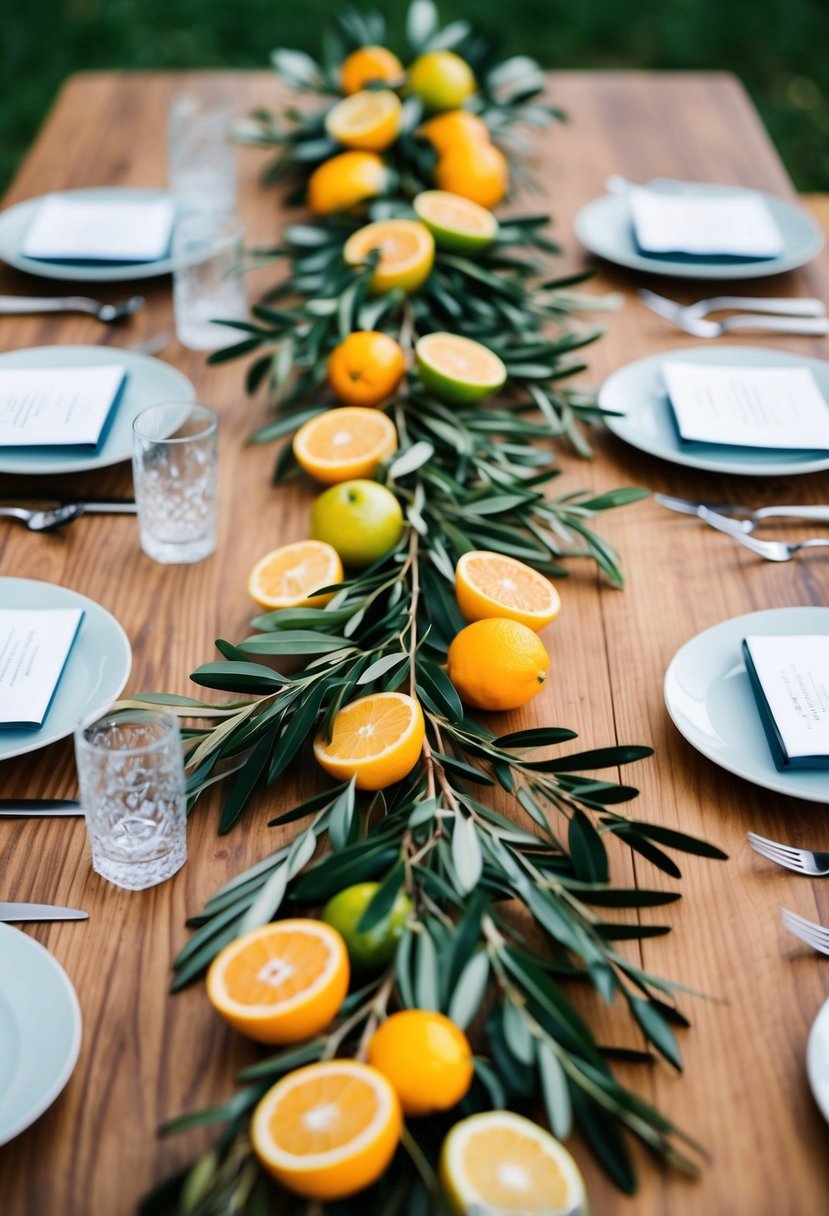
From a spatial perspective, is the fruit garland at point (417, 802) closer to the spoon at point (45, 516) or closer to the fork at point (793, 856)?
the fork at point (793, 856)

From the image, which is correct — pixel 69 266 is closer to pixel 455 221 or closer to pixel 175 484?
pixel 455 221

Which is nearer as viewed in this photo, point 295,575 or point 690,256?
point 295,575

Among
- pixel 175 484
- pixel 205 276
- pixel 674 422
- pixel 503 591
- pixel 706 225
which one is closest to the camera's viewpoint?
pixel 503 591

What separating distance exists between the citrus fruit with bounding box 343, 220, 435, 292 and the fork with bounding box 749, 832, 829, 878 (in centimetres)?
95

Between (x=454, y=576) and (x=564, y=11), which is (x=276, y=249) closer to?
(x=454, y=576)

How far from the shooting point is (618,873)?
93cm

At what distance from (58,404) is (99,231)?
52 cm

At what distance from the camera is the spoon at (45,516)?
131cm

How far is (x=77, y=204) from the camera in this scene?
1.90 metres

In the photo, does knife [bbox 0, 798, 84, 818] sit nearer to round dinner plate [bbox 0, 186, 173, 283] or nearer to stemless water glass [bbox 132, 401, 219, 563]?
stemless water glass [bbox 132, 401, 219, 563]

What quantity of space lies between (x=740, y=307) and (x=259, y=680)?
1.07 meters

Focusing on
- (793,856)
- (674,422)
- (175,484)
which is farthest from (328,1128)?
(674,422)

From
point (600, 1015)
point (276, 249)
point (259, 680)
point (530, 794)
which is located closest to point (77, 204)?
point (276, 249)

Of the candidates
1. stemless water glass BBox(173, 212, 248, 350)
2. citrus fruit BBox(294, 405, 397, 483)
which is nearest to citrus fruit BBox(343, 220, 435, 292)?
stemless water glass BBox(173, 212, 248, 350)
